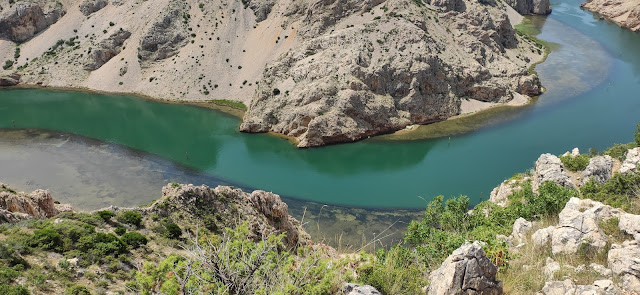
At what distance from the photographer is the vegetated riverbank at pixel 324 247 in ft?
36.4

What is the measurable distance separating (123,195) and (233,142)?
19.5m

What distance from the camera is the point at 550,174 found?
27781 millimetres

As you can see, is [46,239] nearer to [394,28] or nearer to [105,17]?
[394,28]

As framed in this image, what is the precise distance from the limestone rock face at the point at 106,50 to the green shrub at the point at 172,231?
8278cm

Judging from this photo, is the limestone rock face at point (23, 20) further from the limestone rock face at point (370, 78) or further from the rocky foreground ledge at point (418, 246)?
the rocky foreground ledge at point (418, 246)

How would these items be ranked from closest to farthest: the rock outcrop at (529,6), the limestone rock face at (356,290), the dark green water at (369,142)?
the limestone rock face at (356,290) < the dark green water at (369,142) < the rock outcrop at (529,6)

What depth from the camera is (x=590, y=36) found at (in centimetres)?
11381

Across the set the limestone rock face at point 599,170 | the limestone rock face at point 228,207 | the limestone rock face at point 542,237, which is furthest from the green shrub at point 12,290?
the limestone rock face at point 599,170

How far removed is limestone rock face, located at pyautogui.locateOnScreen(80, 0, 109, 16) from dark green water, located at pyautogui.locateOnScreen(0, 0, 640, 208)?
27.2 metres

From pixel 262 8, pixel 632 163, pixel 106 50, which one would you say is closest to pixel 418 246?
pixel 632 163

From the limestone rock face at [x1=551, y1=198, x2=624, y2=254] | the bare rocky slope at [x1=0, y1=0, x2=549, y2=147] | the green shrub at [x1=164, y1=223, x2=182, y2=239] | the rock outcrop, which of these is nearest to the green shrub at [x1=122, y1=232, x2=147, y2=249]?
the green shrub at [x1=164, y1=223, x2=182, y2=239]

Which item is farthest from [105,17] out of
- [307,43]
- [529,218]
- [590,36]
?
[590,36]

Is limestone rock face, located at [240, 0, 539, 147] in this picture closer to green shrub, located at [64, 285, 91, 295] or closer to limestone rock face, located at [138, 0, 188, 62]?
limestone rock face, located at [138, 0, 188, 62]

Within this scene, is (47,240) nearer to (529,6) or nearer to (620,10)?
(529,6)
